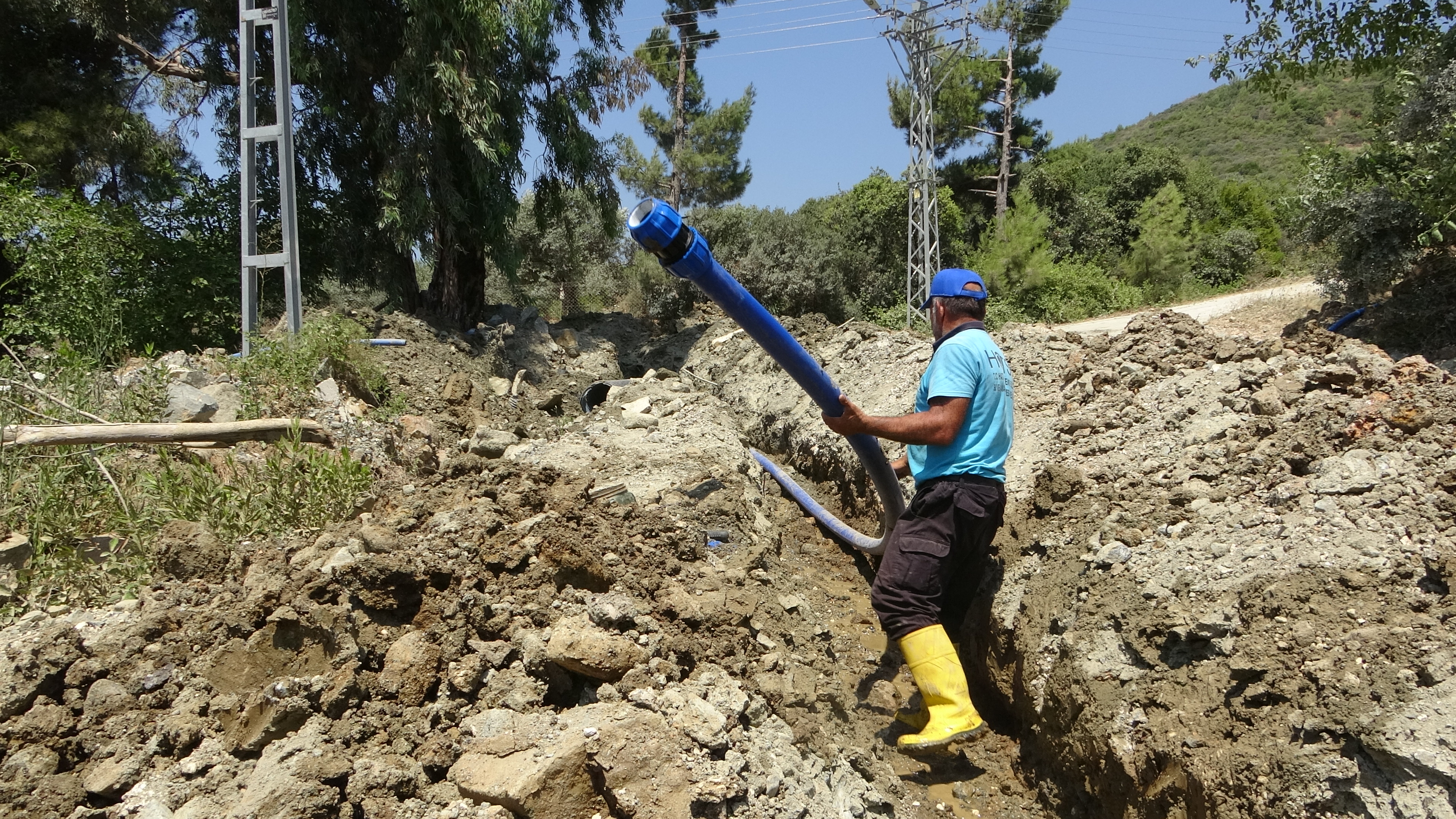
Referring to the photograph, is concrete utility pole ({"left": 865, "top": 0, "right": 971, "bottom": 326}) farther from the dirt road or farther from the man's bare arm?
the man's bare arm

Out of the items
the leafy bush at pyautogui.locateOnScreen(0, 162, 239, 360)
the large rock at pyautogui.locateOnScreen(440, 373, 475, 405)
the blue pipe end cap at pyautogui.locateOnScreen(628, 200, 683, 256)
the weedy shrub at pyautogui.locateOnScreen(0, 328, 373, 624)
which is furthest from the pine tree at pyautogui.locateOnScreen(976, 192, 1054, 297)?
the blue pipe end cap at pyautogui.locateOnScreen(628, 200, 683, 256)

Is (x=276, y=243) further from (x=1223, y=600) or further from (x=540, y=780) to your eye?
(x=1223, y=600)

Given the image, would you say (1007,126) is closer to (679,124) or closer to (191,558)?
(679,124)

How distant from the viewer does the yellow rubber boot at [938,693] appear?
3248 mm

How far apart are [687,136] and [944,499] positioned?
912 inches

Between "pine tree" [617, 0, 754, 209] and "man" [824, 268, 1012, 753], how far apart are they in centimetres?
2143

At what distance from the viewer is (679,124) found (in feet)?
80.6

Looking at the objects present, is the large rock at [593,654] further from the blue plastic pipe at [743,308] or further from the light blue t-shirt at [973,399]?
the light blue t-shirt at [973,399]

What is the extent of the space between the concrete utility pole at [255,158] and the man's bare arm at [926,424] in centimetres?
655

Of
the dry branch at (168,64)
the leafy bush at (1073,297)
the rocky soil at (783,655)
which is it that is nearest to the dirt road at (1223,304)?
the leafy bush at (1073,297)

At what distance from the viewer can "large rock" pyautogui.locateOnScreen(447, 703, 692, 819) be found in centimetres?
240

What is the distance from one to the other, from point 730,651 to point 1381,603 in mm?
2192

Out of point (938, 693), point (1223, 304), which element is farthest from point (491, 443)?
point (1223, 304)

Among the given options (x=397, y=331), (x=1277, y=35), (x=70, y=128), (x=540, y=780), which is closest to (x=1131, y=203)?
(x=1277, y=35)
